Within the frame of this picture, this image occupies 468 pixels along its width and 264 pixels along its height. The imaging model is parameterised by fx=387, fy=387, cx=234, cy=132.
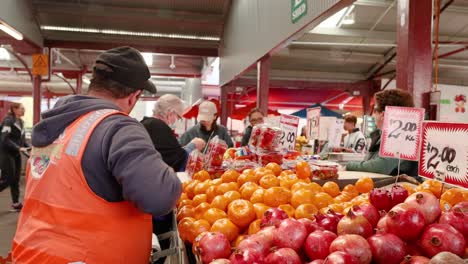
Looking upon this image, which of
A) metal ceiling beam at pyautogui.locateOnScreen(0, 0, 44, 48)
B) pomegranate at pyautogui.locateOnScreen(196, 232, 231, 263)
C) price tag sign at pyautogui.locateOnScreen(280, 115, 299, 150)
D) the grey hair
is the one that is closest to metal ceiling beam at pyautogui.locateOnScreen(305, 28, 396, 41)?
price tag sign at pyautogui.locateOnScreen(280, 115, 299, 150)

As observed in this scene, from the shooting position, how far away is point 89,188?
4.27ft

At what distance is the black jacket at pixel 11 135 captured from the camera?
672cm

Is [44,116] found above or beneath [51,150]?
above

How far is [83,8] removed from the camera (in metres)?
7.88

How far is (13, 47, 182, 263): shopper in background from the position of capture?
128 centimetres

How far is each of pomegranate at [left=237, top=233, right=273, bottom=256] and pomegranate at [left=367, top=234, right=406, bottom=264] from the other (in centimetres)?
31

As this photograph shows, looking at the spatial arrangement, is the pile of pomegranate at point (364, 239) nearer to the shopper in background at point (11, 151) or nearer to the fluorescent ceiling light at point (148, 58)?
the shopper in background at point (11, 151)

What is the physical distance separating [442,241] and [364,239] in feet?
0.66

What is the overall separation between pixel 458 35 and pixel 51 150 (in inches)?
377

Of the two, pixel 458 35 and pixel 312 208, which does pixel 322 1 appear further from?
pixel 458 35

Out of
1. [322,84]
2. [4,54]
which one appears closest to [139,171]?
[322,84]

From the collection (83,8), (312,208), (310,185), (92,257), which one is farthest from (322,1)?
(83,8)

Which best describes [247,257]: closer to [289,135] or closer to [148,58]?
[289,135]

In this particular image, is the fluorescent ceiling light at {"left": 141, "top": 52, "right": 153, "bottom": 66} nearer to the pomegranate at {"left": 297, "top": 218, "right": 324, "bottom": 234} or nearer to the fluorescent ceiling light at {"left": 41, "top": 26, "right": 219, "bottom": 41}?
the fluorescent ceiling light at {"left": 41, "top": 26, "right": 219, "bottom": 41}
